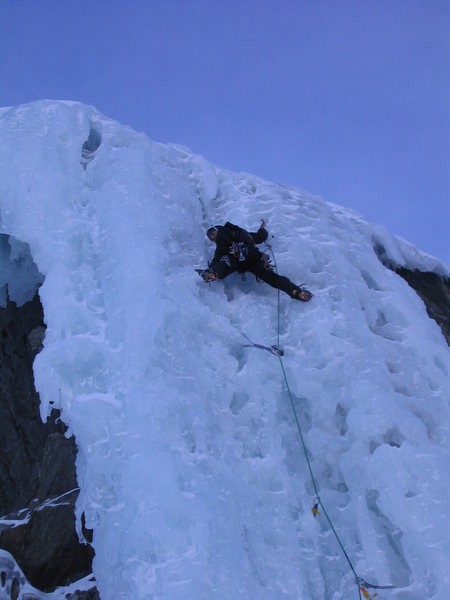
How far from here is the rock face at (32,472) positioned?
201 inches

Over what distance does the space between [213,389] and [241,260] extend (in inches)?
68.8

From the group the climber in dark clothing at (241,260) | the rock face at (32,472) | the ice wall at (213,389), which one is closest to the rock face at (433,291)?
→ the ice wall at (213,389)

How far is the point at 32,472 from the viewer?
21.0 ft

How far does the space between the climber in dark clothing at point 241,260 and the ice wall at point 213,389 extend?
6.1 inches

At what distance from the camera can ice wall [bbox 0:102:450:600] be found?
4.25 m

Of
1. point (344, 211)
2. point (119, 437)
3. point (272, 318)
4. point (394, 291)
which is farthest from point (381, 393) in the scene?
point (344, 211)

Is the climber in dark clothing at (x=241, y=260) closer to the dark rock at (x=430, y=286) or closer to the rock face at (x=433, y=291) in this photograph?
the dark rock at (x=430, y=286)

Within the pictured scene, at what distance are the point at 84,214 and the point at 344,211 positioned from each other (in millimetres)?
4677

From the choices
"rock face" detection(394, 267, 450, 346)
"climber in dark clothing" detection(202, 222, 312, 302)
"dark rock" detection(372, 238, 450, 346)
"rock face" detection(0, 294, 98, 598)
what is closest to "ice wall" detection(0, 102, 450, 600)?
"climber in dark clothing" detection(202, 222, 312, 302)

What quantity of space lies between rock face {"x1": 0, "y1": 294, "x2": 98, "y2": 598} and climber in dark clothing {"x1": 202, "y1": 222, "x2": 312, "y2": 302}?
244cm

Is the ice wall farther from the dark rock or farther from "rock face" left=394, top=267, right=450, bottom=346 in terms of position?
"rock face" left=394, top=267, right=450, bottom=346

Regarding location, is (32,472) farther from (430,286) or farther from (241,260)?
(430,286)

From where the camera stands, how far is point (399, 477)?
4789mm

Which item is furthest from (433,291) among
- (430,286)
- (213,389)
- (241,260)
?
(213,389)
